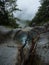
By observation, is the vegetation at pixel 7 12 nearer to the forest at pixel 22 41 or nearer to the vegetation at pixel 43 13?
the forest at pixel 22 41

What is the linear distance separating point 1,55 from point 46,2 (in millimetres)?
17549

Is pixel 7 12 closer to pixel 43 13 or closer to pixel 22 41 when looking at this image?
pixel 43 13

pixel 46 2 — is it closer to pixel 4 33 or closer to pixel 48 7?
pixel 48 7

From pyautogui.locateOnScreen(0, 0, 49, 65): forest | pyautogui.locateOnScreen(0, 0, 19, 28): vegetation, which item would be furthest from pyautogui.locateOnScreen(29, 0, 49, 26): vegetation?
pyautogui.locateOnScreen(0, 0, 19, 28): vegetation

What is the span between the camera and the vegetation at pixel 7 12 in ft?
73.0

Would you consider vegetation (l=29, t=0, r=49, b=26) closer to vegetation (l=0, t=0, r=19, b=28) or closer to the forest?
the forest

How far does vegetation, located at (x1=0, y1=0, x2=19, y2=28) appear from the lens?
2226cm

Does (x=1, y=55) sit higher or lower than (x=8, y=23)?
higher

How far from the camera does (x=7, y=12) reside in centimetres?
2339

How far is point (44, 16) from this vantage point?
23953 mm

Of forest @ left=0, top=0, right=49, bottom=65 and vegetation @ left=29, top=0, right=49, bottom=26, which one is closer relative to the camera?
forest @ left=0, top=0, right=49, bottom=65

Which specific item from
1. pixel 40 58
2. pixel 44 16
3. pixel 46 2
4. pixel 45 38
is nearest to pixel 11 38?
pixel 45 38

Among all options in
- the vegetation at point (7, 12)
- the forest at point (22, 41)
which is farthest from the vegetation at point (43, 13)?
the vegetation at point (7, 12)

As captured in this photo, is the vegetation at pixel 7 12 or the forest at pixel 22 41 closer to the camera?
the forest at pixel 22 41
